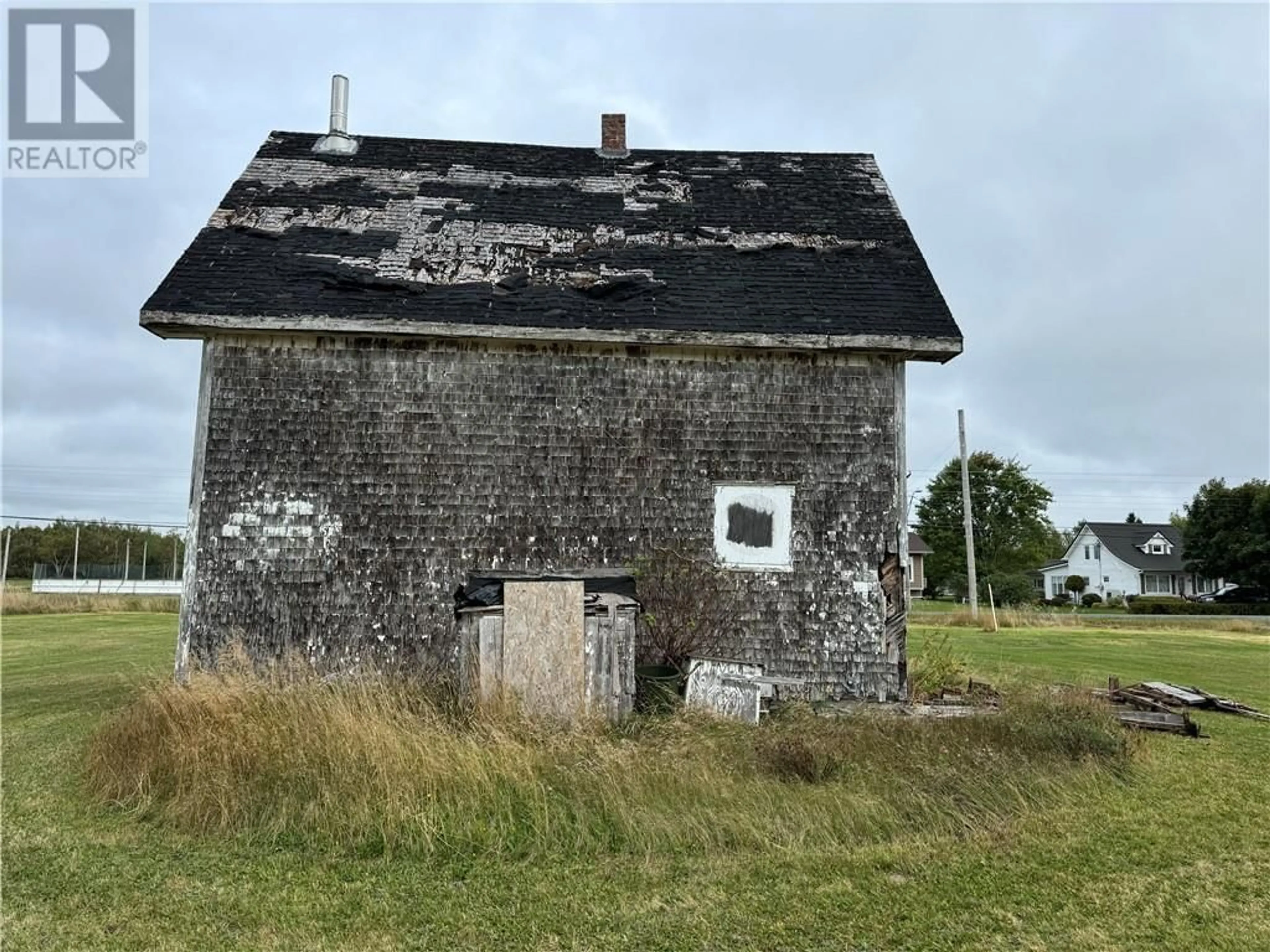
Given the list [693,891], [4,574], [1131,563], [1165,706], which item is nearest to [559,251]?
[693,891]

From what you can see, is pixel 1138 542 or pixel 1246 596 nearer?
pixel 1246 596

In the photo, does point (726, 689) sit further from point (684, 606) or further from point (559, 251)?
point (559, 251)

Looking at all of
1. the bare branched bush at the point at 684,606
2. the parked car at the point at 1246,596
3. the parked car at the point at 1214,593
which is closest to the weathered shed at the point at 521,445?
the bare branched bush at the point at 684,606

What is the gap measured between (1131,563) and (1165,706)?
2462 inches

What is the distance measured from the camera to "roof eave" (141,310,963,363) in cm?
897

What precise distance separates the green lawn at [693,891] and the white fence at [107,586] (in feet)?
149

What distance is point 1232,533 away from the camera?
45844 mm

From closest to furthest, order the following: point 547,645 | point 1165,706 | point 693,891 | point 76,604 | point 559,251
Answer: point 693,891
point 547,645
point 1165,706
point 559,251
point 76,604

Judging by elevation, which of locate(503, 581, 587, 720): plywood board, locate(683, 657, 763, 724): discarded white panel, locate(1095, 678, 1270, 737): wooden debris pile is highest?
locate(503, 581, 587, 720): plywood board

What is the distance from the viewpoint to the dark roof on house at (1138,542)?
62.9 metres

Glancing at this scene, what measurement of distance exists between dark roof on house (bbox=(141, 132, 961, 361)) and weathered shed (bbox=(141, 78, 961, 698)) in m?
0.05

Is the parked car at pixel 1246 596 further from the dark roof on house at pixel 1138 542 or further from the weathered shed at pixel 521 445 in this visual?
the weathered shed at pixel 521 445

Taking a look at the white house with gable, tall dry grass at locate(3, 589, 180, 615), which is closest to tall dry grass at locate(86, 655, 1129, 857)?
tall dry grass at locate(3, 589, 180, 615)

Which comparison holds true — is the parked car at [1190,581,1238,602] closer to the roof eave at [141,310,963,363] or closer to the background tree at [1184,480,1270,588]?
the background tree at [1184,480,1270,588]
